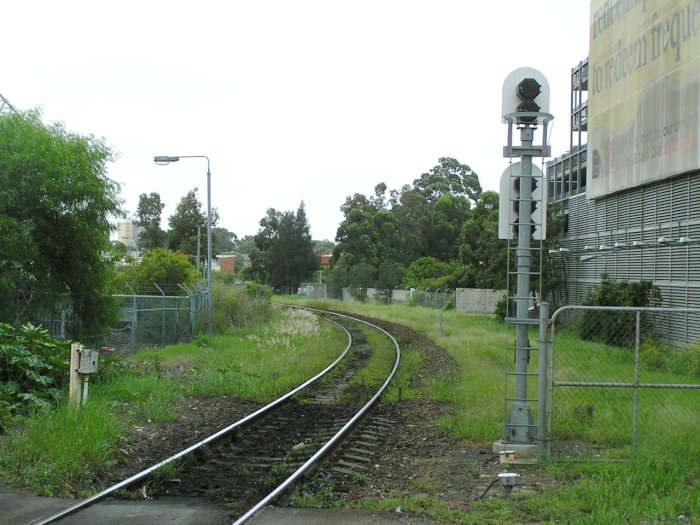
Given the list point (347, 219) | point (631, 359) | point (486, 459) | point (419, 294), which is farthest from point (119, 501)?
point (347, 219)

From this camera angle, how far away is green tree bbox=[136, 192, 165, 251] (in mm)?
80625

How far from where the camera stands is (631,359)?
11.9 meters

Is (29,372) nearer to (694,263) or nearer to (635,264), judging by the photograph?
(694,263)

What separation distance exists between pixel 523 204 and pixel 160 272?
26088 millimetres

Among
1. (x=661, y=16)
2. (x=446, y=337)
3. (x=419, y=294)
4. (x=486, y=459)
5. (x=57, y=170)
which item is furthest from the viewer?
(x=419, y=294)

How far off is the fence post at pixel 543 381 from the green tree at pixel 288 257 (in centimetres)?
7493

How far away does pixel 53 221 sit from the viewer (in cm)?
1647

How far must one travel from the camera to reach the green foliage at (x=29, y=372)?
36.0 ft

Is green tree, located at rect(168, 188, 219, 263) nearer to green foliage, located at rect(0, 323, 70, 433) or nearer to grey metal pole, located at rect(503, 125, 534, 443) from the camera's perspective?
green foliage, located at rect(0, 323, 70, 433)

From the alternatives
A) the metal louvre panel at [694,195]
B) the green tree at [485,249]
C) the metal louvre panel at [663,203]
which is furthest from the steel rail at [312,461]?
the green tree at [485,249]

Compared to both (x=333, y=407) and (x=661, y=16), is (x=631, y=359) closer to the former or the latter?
(x=333, y=407)

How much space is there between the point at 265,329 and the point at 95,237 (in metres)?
13.4

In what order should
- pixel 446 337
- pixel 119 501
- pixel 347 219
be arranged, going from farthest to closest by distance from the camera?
pixel 347 219 < pixel 446 337 < pixel 119 501

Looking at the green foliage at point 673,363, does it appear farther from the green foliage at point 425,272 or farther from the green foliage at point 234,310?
the green foliage at point 425,272
